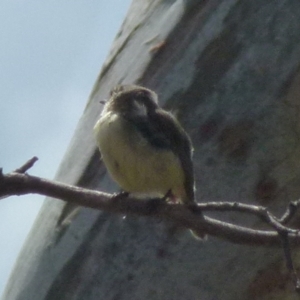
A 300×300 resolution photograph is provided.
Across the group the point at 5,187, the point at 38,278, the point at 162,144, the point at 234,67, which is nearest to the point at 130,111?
the point at 162,144

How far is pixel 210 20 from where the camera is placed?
4.31m

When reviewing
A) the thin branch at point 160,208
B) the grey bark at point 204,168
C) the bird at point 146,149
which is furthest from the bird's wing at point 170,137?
Result: the thin branch at point 160,208

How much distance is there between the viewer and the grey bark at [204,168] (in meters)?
3.81

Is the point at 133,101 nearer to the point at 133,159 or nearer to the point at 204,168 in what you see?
the point at 133,159

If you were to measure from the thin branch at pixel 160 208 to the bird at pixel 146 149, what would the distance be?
0.42 m

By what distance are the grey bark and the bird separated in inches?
5.6

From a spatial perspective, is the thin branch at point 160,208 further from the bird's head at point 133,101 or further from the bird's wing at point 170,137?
the bird's head at point 133,101

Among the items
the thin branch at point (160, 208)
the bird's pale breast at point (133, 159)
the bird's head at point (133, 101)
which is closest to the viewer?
the thin branch at point (160, 208)

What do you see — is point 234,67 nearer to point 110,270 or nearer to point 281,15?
point 281,15

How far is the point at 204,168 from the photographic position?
3988mm

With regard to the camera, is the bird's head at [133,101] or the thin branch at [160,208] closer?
the thin branch at [160,208]

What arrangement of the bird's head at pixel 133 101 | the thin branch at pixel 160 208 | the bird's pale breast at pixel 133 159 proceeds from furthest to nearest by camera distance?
the bird's head at pixel 133 101
the bird's pale breast at pixel 133 159
the thin branch at pixel 160 208

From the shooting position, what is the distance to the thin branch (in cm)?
295

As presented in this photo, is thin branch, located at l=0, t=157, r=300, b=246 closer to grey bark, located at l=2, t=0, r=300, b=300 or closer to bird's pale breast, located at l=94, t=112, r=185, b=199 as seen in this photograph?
bird's pale breast, located at l=94, t=112, r=185, b=199
